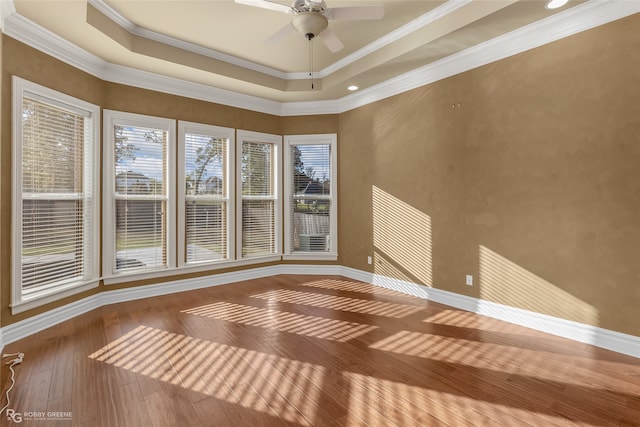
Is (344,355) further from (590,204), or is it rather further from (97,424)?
(590,204)

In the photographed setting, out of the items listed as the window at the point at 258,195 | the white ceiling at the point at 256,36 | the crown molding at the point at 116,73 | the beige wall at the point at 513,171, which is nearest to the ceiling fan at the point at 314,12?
the white ceiling at the point at 256,36

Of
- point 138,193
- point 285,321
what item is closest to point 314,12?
point 285,321

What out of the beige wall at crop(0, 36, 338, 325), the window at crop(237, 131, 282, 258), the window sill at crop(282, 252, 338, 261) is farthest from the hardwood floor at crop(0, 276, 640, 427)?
the window sill at crop(282, 252, 338, 261)

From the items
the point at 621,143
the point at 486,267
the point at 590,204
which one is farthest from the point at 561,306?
the point at 621,143

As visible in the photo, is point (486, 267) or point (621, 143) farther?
point (486, 267)

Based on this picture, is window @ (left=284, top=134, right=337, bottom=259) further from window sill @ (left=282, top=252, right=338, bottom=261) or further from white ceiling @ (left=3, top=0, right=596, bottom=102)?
white ceiling @ (left=3, top=0, right=596, bottom=102)

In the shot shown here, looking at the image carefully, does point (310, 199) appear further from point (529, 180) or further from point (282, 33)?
point (529, 180)

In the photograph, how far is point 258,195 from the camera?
17.6ft

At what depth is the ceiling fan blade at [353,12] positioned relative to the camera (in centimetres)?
251

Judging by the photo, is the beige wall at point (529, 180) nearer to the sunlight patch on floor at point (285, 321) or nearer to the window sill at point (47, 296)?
Result: the sunlight patch on floor at point (285, 321)

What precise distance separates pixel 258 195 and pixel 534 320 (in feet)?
13.8

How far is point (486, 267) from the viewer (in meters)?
3.57

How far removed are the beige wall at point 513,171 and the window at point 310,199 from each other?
99 centimetres

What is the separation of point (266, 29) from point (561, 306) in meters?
4.33
